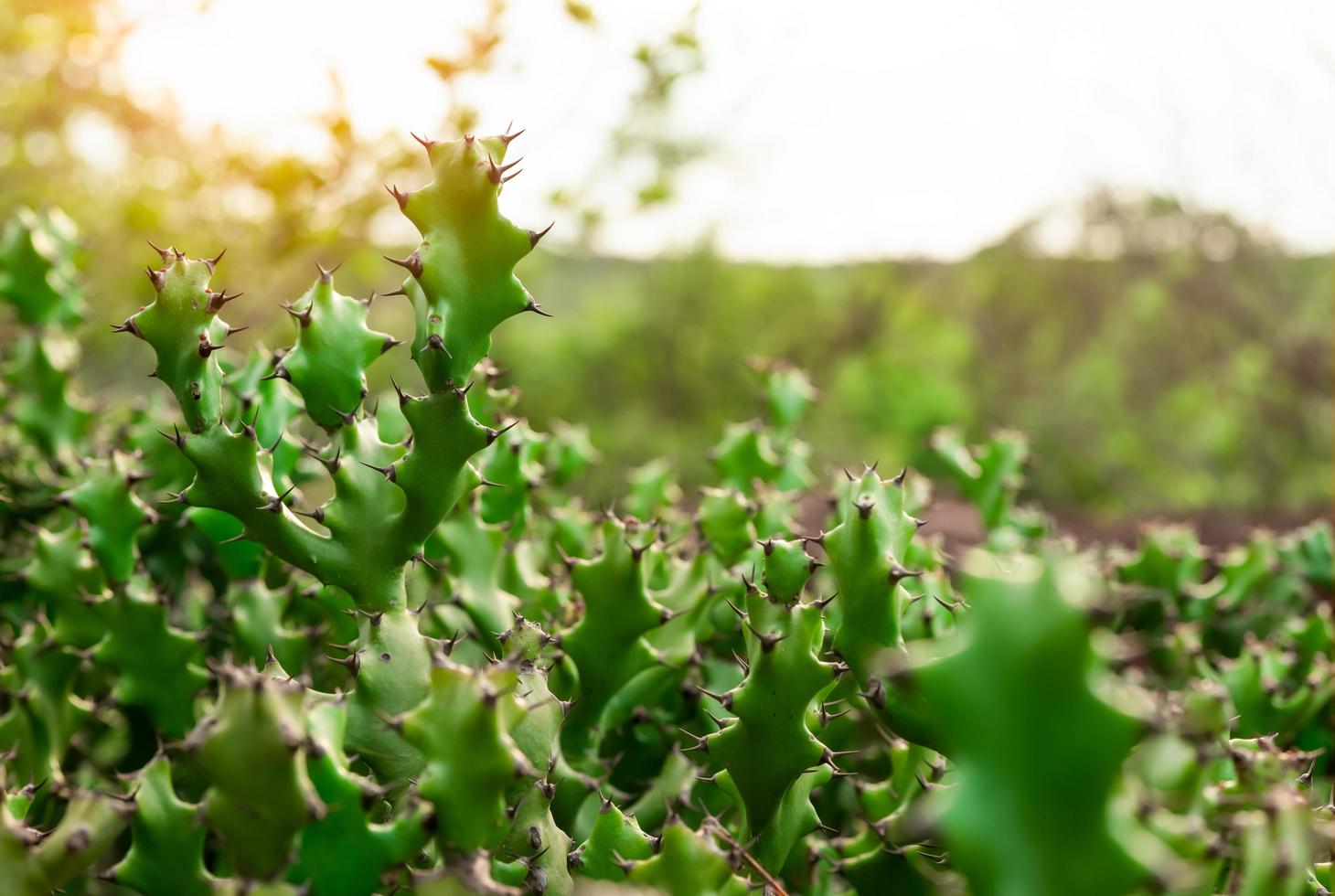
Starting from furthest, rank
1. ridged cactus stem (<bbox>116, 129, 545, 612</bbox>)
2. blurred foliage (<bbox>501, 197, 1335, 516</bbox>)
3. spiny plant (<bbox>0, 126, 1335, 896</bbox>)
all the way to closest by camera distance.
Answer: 1. blurred foliage (<bbox>501, 197, 1335, 516</bbox>)
2. ridged cactus stem (<bbox>116, 129, 545, 612</bbox>)
3. spiny plant (<bbox>0, 126, 1335, 896</bbox>)

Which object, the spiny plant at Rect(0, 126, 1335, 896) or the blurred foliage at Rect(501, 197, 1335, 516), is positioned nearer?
the spiny plant at Rect(0, 126, 1335, 896)

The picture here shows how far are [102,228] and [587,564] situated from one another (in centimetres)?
475

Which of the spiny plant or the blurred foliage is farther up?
the spiny plant

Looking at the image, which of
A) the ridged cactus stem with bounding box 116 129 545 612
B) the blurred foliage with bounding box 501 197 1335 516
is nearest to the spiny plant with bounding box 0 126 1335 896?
the ridged cactus stem with bounding box 116 129 545 612

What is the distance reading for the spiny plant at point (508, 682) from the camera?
0.61m

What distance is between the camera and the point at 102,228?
5.07m

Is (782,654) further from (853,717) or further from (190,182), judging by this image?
(190,182)

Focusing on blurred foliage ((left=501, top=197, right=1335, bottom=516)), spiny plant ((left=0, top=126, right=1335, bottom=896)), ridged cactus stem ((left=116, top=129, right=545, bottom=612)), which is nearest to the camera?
spiny plant ((left=0, top=126, right=1335, bottom=896))

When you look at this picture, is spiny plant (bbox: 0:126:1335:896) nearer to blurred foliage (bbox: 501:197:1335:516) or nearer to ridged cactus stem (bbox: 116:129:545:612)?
ridged cactus stem (bbox: 116:129:545:612)

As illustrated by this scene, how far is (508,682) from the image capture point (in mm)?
840

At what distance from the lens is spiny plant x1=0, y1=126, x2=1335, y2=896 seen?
615mm

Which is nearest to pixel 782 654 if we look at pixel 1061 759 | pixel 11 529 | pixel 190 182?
pixel 1061 759

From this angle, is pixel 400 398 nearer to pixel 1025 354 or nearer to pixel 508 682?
pixel 508 682

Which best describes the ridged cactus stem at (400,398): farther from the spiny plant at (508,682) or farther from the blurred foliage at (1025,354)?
the blurred foliage at (1025,354)
